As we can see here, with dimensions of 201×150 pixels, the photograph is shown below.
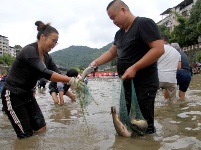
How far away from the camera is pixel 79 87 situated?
3.73m

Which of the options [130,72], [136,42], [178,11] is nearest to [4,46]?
[178,11]

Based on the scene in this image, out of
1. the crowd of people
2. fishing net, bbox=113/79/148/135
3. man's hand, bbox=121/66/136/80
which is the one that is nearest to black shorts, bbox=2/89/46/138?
the crowd of people

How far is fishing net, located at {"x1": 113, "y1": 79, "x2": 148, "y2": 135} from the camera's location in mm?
3830

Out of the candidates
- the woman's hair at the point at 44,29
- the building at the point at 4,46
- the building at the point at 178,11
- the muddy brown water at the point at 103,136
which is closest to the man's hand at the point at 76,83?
the muddy brown water at the point at 103,136

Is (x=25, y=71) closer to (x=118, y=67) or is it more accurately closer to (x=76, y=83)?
(x=76, y=83)

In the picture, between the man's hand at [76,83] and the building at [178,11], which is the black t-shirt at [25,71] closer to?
the man's hand at [76,83]

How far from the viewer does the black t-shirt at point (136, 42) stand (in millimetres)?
3621

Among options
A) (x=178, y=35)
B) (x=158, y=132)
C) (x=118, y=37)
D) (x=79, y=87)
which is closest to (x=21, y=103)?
(x=79, y=87)

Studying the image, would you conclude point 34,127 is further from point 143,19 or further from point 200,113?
point 200,113

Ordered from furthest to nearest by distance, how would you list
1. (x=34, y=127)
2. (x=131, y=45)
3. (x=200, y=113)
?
(x=200, y=113) → (x=34, y=127) → (x=131, y=45)

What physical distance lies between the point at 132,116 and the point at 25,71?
1.51m

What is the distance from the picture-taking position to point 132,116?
3914 millimetres

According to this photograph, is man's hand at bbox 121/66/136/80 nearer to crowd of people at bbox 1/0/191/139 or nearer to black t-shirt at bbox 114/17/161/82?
crowd of people at bbox 1/0/191/139

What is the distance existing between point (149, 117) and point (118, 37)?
1117 millimetres
